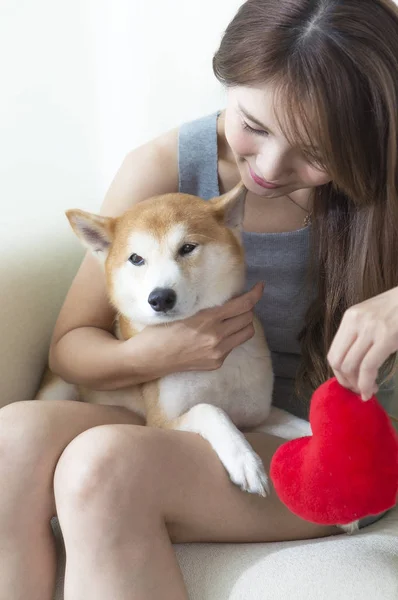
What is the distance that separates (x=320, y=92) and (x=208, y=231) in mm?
288

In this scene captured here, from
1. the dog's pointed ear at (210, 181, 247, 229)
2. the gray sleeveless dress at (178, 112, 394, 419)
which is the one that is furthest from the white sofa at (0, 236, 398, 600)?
the dog's pointed ear at (210, 181, 247, 229)

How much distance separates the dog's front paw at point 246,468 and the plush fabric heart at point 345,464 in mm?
145

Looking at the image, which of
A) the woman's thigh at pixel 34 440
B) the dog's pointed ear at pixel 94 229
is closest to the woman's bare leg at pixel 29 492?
the woman's thigh at pixel 34 440

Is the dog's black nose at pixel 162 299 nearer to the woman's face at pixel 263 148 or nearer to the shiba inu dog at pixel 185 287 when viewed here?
the shiba inu dog at pixel 185 287

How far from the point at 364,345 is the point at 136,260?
18.6 inches

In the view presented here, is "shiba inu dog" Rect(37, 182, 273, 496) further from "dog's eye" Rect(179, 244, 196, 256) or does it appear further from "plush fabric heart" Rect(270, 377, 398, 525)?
"plush fabric heart" Rect(270, 377, 398, 525)

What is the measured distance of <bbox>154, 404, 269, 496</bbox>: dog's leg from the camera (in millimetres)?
1012

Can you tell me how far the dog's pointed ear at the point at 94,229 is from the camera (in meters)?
1.21

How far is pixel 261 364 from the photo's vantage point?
1.27 metres

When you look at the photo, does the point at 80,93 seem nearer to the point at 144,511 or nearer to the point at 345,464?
the point at 144,511

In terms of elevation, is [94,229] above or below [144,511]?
above

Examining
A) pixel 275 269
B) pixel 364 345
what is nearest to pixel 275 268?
pixel 275 269

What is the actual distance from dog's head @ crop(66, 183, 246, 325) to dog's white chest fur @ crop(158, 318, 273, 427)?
4.5 inches

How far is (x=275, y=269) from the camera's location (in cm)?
139
